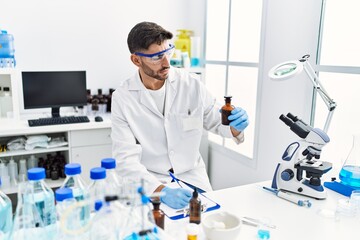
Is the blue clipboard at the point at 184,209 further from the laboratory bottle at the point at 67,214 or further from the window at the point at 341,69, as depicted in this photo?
the window at the point at 341,69

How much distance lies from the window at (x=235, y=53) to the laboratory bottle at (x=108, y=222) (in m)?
2.01

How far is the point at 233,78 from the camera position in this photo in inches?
117

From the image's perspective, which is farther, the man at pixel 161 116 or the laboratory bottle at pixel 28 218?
the man at pixel 161 116

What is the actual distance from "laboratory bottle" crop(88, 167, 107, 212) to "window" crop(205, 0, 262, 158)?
1972 mm

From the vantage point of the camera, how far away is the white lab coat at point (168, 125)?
1.88m

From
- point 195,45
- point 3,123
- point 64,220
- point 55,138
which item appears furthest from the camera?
point 195,45

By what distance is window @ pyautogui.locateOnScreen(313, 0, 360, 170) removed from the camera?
1.91 m

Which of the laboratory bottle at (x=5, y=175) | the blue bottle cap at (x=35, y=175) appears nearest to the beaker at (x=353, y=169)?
the blue bottle cap at (x=35, y=175)

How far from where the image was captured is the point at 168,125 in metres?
1.93

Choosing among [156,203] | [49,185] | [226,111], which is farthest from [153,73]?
[49,185]

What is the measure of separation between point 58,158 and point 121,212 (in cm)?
233

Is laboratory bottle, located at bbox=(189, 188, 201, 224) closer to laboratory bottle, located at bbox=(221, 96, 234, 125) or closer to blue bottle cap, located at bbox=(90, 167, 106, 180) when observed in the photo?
blue bottle cap, located at bbox=(90, 167, 106, 180)

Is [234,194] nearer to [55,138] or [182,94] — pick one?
[182,94]

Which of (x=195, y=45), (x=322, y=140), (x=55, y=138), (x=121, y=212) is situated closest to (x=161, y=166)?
(x=322, y=140)
